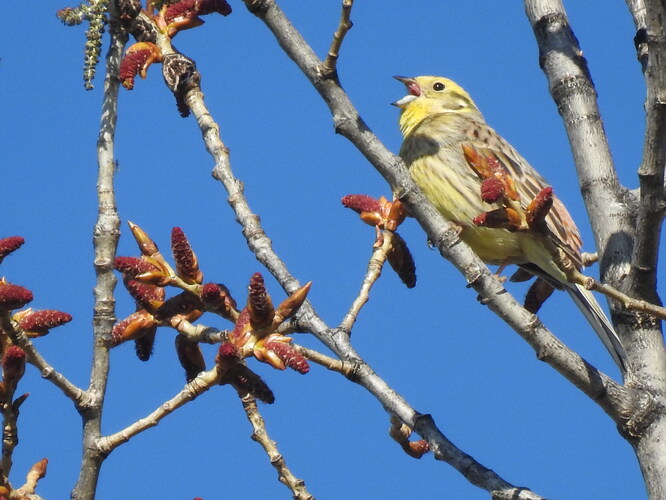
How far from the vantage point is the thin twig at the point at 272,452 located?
2947mm

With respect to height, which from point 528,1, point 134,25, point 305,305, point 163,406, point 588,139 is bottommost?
point 163,406

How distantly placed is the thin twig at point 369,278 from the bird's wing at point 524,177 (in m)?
2.11

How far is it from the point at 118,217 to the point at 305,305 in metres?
0.60

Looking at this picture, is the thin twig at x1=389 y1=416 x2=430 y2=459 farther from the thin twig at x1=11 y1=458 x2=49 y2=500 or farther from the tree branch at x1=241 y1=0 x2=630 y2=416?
the thin twig at x1=11 y1=458 x2=49 y2=500

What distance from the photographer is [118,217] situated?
9.20ft

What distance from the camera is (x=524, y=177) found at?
6145mm

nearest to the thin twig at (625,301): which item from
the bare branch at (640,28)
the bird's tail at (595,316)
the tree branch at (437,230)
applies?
the tree branch at (437,230)

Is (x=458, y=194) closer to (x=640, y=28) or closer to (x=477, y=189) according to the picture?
(x=477, y=189)

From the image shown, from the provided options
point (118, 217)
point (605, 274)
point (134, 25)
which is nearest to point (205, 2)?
point (134, 25)

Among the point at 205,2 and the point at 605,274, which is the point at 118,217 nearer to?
the point at 205,2

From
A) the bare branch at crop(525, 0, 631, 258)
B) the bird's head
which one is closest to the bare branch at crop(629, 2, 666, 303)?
the bare branch at crop(525, 0, 631, 258)

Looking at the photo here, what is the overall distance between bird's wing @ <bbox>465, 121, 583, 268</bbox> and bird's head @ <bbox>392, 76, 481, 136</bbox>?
55 cm

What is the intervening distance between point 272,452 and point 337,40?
1.27 m

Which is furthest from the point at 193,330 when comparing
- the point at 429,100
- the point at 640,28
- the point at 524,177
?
the point at 429,100
